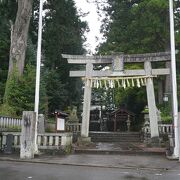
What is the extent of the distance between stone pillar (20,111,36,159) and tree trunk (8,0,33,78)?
10127mm

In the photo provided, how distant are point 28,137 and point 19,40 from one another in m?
11.7

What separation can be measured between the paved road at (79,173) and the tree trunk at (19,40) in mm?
13281

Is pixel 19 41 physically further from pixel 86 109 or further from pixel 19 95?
pixel 86 109

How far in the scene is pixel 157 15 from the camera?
3023 cm

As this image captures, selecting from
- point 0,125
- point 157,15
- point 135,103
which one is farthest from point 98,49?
point 0,125

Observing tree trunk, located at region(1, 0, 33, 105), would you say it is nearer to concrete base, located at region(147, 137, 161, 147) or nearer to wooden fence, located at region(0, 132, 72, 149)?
wooden fence, located at region(0, 132, 72, 149)

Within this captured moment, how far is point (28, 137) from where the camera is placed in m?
15.7

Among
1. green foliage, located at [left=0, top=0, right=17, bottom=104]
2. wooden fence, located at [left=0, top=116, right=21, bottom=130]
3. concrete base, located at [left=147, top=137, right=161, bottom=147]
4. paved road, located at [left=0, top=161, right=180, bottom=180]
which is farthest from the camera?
green foliage, located at [left=0, top=0, right=17, bottom=104]

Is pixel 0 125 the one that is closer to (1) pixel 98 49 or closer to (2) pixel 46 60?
(2) pixel 46 60

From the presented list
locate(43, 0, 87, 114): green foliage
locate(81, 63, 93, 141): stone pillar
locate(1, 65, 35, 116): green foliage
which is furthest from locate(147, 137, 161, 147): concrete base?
locate(43, 0, 87, 114): green foliage

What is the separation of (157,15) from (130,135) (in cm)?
1009

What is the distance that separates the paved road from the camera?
35.1 ft

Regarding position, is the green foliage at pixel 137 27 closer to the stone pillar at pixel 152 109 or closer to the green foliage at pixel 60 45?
the green foliage at pixel 60 45

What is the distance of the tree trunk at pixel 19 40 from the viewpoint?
84.4 feet
